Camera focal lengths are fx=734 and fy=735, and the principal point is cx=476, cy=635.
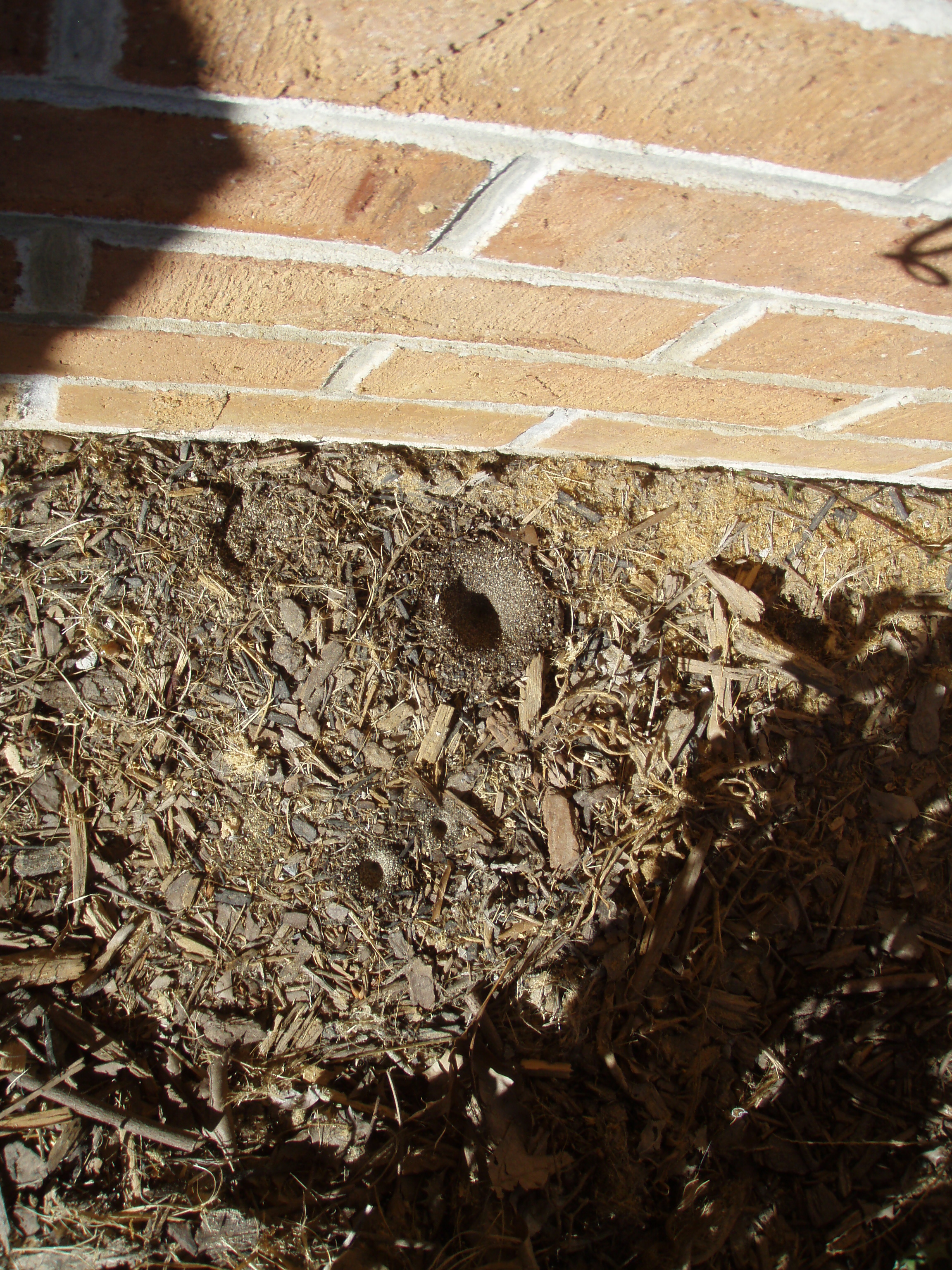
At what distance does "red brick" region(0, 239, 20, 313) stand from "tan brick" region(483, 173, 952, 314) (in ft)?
2.05

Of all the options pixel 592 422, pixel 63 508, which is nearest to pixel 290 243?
pixel 592 422

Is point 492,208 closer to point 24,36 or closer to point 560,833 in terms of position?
point 24,36

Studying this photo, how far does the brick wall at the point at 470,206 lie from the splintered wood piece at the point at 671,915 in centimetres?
104

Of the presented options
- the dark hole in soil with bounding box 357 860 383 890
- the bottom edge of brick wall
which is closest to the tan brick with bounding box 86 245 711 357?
the bottom edge of brick wall

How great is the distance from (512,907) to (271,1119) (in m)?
0.69

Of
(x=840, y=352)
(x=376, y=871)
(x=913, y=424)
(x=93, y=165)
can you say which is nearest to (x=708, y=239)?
(x=840, y=352)

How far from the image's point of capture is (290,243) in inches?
38.7

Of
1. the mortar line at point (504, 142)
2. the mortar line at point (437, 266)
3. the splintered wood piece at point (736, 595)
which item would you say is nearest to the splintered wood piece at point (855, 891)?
the splintered wood piece at point (736, 595)

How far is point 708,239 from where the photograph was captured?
3.25 feet

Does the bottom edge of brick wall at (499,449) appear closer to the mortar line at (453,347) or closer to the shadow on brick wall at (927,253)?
the mortar line at (453,347)

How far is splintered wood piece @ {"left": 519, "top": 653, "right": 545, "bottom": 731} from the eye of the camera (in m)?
1.72

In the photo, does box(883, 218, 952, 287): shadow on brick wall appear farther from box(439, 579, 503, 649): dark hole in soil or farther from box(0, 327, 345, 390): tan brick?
box(439, 579, 503, 649): dark hole in soil

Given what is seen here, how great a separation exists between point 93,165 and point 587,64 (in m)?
0.56

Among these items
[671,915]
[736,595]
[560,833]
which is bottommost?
[671,915]
